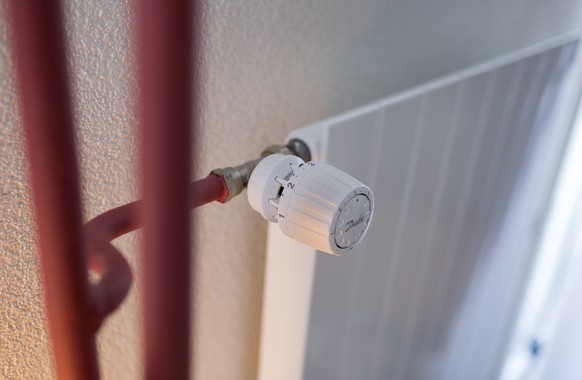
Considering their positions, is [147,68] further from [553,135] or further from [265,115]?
[553,135]

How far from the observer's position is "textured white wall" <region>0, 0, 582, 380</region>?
355 mm

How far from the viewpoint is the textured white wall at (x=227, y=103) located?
36 cm

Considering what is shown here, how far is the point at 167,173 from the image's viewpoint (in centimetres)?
17

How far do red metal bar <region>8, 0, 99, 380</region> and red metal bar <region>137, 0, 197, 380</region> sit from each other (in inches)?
1.3

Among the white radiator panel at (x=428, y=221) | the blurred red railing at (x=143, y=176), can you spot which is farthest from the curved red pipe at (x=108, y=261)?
the white radiator panel at (x=428, y=221)

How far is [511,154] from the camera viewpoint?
0.80m

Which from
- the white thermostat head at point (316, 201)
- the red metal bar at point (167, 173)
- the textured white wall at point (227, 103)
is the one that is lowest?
the red metal bar at point (167, 173)

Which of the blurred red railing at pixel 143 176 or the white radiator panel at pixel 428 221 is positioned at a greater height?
→ the white radiator panel at pixel 428 221

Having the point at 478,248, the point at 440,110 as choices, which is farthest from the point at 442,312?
the point at 440,110

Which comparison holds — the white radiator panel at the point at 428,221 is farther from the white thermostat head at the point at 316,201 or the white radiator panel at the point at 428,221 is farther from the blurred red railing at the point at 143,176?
the blurred red railing at the point at 143,176

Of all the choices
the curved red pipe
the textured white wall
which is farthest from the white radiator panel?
the curved red pipe

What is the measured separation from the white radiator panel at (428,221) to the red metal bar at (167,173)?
0.28 m

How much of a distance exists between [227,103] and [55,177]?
288mm

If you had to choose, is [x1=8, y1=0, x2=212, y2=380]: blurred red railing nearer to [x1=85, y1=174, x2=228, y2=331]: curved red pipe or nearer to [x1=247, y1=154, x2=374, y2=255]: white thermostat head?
[x1=85, y1=174, x2=228, y2=331]: curved red pipe
